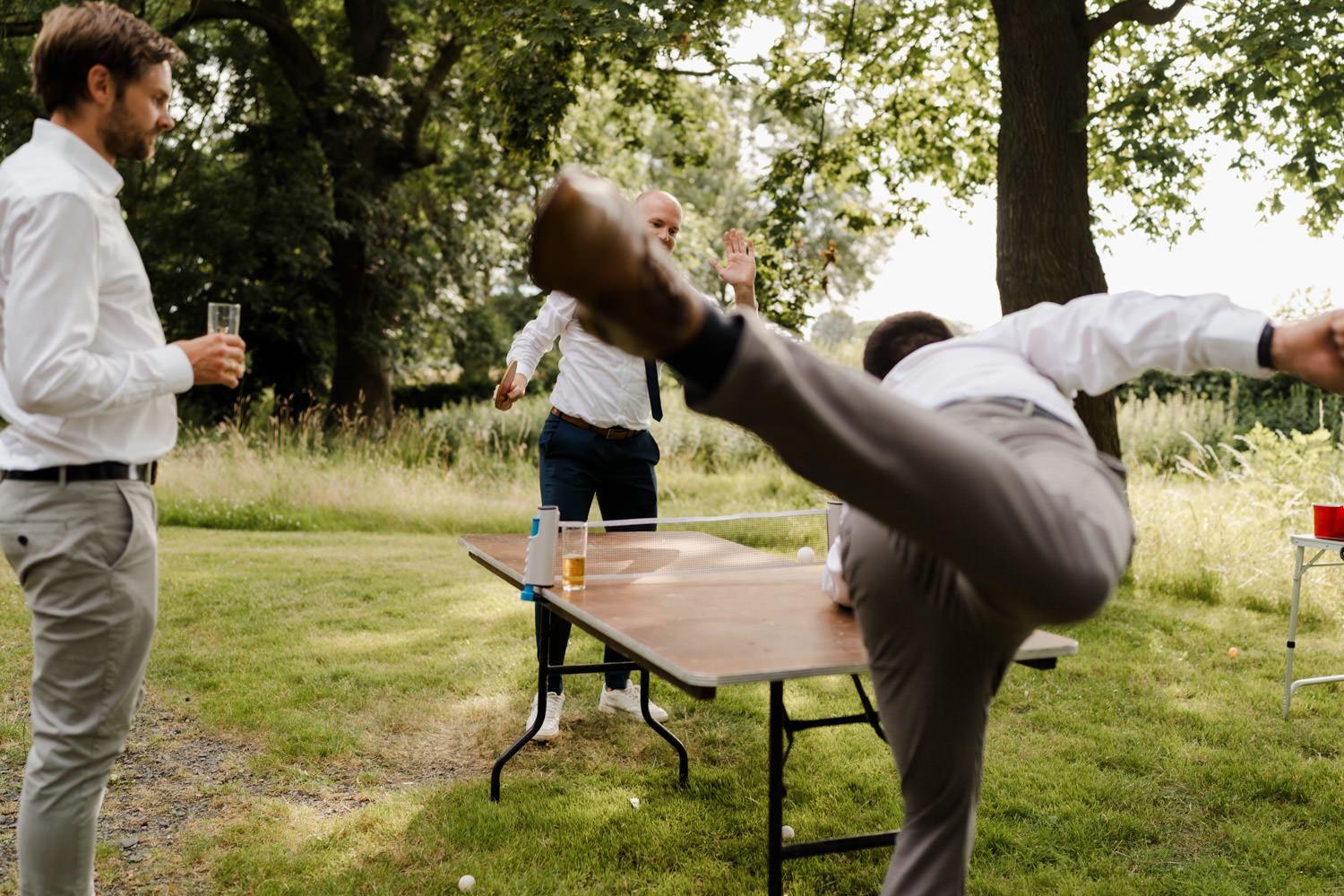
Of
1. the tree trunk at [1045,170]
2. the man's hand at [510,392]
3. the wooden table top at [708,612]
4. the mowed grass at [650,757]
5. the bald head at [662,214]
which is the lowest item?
the mowed grass at [650,757]

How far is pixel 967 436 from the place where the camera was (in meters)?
1.28

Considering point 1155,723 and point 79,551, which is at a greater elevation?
point 79,551

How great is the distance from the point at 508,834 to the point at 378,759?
1055 mm

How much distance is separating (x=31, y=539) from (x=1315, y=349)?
8.99ft

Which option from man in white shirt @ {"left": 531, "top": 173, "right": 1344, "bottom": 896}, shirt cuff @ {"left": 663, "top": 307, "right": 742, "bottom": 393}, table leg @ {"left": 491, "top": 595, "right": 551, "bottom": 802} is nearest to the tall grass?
table leg @ {"left": 491, "top": 595, "right": 551, "bottom": 802}

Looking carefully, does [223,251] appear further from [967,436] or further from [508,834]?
[967,436]

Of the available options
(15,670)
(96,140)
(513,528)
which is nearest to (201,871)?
(96,140)

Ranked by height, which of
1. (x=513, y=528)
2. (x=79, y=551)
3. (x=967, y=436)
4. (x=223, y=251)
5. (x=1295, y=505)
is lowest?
(x=513, y=528)

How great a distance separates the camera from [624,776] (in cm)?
424

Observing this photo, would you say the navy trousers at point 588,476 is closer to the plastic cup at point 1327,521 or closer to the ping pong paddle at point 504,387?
the ping pong paddle at point 504,387

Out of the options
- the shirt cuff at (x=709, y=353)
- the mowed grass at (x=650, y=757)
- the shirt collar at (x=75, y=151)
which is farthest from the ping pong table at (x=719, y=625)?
the shirt collar at (x=75, y=151)

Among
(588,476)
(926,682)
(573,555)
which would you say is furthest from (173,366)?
(588,476)

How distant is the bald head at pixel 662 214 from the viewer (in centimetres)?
445

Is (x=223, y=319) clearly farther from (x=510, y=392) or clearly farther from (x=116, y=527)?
(x=510, y=392)
